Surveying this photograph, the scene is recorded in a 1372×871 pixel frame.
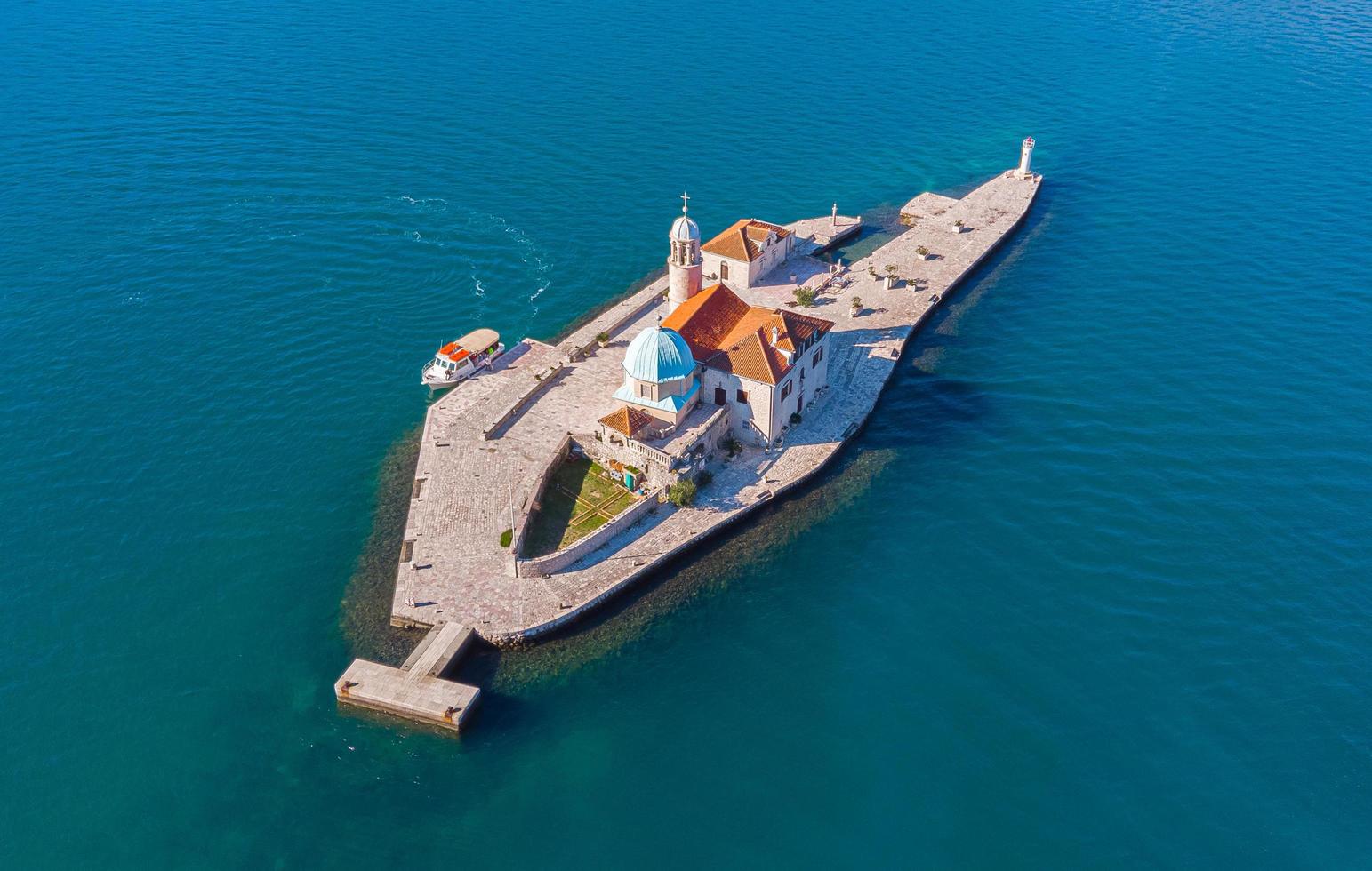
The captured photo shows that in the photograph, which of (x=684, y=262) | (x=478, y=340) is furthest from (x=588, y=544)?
(x=684, y=262)

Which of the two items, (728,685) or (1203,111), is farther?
(1203,111)

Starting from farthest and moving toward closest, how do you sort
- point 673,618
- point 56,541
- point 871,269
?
point 871,269 → point 56,541 → point 673,618

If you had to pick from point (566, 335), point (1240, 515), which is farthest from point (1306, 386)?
point (566, 335)

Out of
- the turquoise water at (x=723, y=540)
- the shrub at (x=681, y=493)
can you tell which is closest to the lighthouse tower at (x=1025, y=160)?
the turquoise water at (x=723, y=540)

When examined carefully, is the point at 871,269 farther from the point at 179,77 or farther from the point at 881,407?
the point at 179,77

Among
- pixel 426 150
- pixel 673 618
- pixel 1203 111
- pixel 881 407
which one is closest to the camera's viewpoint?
pixel 673 618

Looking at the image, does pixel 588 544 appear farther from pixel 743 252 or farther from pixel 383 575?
pixel 743 252
